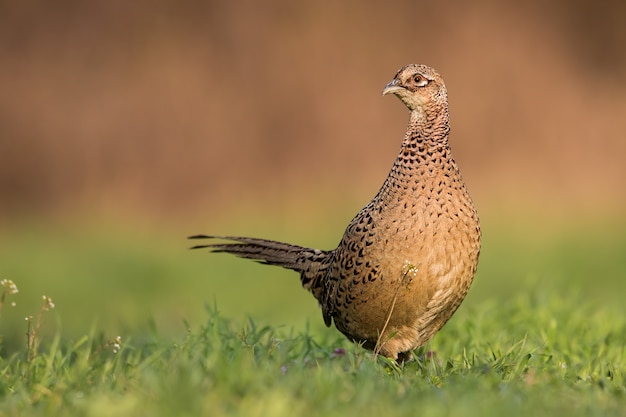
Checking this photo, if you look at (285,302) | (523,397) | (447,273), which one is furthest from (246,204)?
(523,397)

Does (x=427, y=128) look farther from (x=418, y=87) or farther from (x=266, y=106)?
(x=266, y=106)

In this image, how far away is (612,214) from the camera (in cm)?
1120

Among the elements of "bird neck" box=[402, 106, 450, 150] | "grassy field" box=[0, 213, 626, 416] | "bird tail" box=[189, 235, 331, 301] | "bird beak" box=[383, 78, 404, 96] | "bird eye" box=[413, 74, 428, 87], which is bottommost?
"grassy field" box=[0, 213, 626, 416]

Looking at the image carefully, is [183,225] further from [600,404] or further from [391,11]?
[600,404]

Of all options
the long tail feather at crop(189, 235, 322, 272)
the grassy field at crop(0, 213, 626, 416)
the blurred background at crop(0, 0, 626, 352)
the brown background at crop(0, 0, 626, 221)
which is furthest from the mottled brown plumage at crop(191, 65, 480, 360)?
the brown background at crop(0, 0, 626, 221)

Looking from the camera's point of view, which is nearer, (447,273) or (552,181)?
(447,273)

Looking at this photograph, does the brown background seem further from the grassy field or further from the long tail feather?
the long tail feather

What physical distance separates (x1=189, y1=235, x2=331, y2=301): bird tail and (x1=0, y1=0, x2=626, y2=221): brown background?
6.38m

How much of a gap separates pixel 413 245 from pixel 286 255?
3.81ft

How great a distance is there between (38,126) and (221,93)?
222 centimetres

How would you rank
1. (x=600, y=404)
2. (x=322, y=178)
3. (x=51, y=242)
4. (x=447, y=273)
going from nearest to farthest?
(x=600, y=404) < (x=447, y=273) < (x=51, y=242) < (x=322, y=178)

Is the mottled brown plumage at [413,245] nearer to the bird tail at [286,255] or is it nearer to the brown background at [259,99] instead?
the bird tail at [286,255]

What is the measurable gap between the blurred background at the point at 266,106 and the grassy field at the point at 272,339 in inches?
35.1

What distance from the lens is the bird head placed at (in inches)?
184
